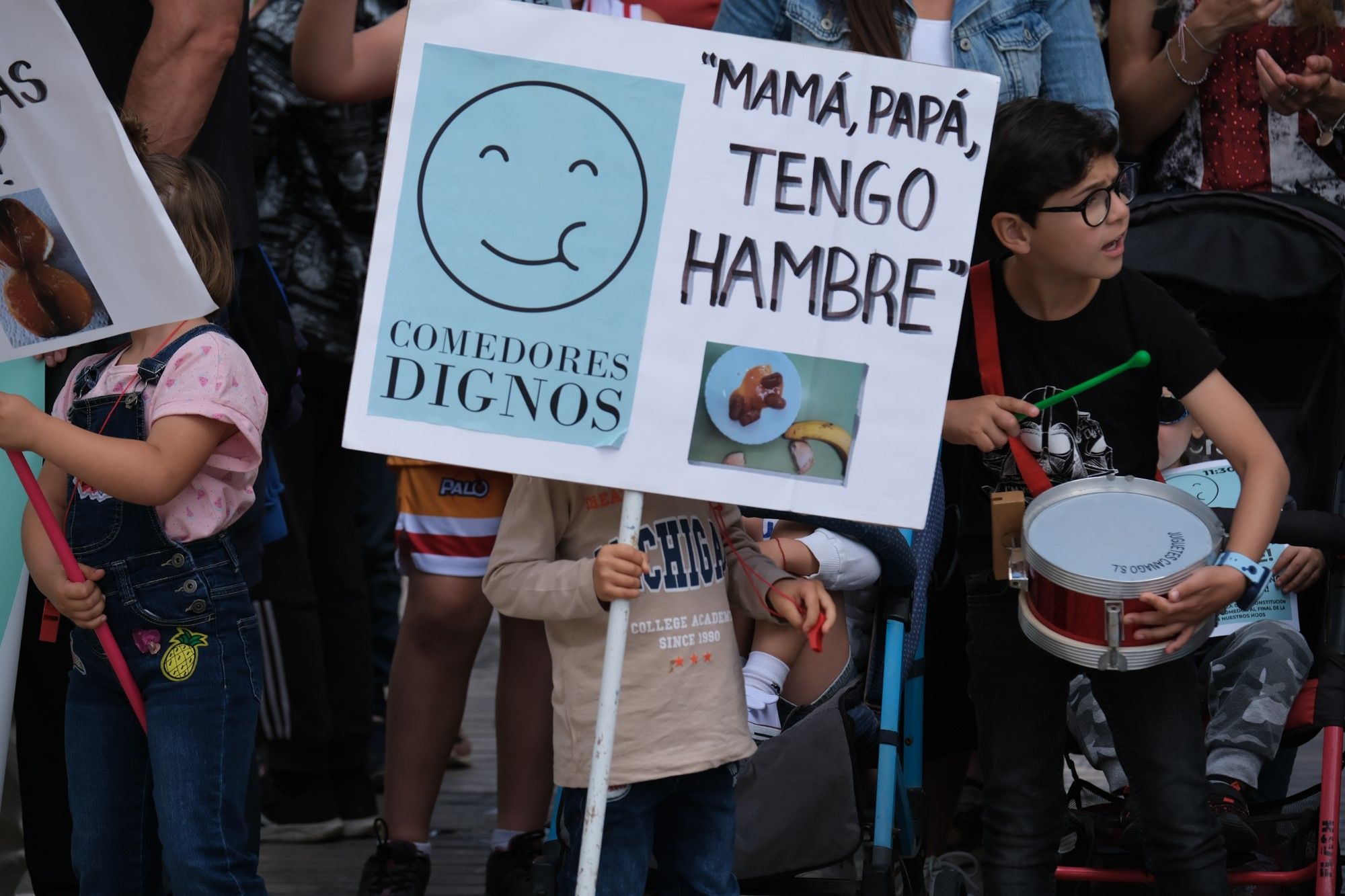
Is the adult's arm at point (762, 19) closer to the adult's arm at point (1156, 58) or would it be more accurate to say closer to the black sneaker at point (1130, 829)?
the adult's arm at point (1156, 58)

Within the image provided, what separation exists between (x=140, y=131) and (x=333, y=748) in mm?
2148

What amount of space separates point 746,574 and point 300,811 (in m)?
2.14

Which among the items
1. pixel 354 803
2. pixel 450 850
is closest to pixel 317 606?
pixel 354 803

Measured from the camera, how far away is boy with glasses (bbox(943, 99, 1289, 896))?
2934 mm

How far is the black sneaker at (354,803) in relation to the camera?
4.55 metres

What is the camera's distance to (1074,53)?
3721mm

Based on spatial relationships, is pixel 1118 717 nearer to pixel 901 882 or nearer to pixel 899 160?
pixel 901 882

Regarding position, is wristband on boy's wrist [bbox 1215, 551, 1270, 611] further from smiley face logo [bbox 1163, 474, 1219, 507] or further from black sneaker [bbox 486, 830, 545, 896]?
black sneaker [bbox 486, 830, 545, 896]

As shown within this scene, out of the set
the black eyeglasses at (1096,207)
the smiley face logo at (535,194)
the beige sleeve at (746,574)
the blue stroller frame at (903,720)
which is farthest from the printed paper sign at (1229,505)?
the smiley face logo at (535,194)

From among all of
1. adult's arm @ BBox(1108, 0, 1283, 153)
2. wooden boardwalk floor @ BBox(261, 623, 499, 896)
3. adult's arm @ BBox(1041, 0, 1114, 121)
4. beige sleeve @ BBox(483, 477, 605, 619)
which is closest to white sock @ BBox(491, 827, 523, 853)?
wooden boardwalk floor @ BBox(261, 623, 499, 896)

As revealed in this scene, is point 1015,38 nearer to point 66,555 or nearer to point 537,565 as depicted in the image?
point 537,565

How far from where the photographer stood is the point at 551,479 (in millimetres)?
2770

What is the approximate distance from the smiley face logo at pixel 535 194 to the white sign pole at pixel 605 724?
347mm

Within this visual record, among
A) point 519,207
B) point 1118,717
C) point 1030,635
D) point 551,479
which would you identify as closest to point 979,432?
point 1030,635
